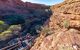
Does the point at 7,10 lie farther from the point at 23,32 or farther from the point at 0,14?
the point at 23,32

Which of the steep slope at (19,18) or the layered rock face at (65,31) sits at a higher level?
the layered rock face at (65,31)

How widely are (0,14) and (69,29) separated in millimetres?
30209

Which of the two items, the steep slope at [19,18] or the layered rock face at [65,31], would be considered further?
the steep slope at [19,18]

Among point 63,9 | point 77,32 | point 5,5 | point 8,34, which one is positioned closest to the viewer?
point 77,32

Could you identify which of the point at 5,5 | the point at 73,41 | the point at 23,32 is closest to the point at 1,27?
the point at 23,32

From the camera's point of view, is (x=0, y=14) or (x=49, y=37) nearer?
(x=49, y=37)

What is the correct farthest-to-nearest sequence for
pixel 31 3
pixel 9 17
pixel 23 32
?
pixel 31 3 → pixel 9 17 → pixel 23 32

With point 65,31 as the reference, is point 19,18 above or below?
→ below

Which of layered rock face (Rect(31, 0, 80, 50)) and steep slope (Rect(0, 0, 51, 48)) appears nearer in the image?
layered rock face (Rect(31, 0, 80, 50))

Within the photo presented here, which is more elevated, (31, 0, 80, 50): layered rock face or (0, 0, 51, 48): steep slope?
(31, 0, 80, 50): layered rock face

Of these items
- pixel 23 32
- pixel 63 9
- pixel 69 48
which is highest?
pixel 63 9

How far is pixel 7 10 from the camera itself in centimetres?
4041

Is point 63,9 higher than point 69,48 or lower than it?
higher

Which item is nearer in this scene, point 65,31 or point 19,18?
point 65,31
